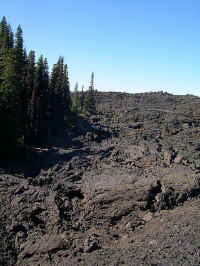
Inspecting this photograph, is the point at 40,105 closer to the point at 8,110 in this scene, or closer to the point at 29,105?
the point at 29,105

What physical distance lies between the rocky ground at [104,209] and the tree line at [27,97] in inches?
160

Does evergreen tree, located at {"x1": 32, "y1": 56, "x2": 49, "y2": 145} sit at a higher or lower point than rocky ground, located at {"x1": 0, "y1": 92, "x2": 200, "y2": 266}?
higher

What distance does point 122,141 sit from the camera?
29.2 m

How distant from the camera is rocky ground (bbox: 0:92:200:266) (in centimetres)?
1045

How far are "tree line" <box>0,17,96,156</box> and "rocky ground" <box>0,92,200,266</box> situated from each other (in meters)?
4.06

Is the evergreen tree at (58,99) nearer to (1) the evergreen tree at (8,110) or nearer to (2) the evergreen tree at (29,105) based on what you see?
(2) the evergreen tree at (29,105)

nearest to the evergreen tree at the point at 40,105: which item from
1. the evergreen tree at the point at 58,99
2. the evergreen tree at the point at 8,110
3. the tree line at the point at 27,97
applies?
the tree line at the point at 27,97

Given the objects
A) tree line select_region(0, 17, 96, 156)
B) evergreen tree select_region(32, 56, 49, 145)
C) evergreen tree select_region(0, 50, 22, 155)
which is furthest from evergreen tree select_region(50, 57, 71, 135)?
evergreen tree select_region(0, 50, 22, 155)

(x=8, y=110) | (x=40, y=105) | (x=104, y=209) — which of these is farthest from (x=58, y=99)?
(x=104, y=209)

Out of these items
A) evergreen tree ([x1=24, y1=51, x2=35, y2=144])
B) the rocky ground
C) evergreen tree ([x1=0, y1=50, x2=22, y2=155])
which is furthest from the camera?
evergreen tree ([x1=24, y1=51, x2=35, y2=144])

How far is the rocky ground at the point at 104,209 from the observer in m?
10.5

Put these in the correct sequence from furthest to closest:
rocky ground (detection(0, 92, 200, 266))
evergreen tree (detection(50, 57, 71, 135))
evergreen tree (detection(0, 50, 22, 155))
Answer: evergreen tree (detection(50, 57, 71, 135))
evergreen tree (detection(0, 50, 22, 155))
rocky ground (detection(0, 92, 200, 266))

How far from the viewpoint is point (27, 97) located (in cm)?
3047

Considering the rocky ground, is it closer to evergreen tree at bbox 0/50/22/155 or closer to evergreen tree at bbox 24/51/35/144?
evergreen tree at bbox 0/50/22/155
